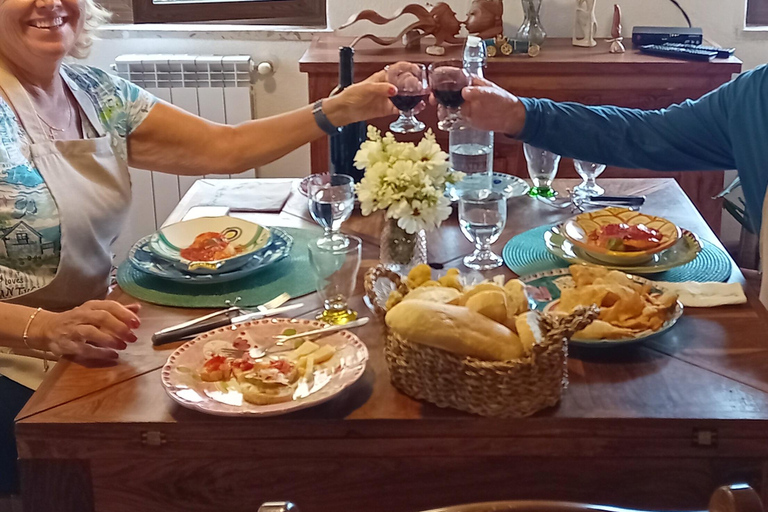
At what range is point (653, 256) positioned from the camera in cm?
142

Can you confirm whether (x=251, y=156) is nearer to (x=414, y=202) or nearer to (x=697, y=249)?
(x=414, y=202)

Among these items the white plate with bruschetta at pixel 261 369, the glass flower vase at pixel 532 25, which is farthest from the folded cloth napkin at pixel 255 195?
the glass flower vase at pixel 532 25

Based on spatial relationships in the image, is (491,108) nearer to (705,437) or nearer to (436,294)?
(436,294)

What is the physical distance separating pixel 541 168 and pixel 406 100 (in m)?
0.34

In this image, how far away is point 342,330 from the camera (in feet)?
3.78

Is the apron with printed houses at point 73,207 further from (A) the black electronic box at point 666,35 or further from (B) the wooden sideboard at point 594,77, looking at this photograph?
(A) the black electronic box at point 666,35

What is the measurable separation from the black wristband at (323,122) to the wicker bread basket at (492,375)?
82 cm

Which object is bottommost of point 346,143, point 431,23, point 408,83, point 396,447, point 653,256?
point 396,447

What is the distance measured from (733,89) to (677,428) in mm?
924

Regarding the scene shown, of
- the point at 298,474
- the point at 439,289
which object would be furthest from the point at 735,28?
the point at 298,474

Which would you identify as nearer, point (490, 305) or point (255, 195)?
point (490, 305)

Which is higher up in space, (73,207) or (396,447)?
(73,207)

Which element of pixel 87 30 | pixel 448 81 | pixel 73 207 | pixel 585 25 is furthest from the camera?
pixel 585 25

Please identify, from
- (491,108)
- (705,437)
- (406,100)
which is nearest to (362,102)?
(406,100)
